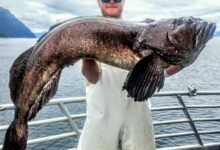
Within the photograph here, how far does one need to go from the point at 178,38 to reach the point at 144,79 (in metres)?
0.35

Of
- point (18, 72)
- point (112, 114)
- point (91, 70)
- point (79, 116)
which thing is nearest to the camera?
point (18, 72)

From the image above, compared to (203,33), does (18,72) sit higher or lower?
lower

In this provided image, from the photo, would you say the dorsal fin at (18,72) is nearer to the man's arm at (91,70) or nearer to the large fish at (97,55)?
the large fish at (97,55)

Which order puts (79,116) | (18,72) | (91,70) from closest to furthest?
(18,72) < (91,70) < (79,116)

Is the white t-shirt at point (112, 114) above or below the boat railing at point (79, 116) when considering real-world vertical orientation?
→ above

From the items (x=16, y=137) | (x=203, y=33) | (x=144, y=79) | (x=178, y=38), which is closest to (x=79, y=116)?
(x=16, y=137)

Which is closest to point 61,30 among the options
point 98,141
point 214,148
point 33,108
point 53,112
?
point 33,108

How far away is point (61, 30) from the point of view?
2.67 m

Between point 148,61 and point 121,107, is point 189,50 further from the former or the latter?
point 121,107

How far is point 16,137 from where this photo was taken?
277 cm

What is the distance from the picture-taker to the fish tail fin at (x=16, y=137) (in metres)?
2.75

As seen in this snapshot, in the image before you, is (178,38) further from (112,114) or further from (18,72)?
(112,114)

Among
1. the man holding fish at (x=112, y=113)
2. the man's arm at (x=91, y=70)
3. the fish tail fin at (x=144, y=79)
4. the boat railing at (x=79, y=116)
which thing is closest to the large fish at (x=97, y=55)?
the fish tail fin at (x=144, y=79)

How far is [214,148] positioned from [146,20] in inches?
199
